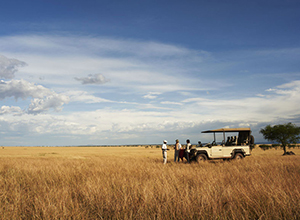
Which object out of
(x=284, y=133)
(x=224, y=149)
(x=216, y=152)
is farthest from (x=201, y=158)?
(x=284, y=133)

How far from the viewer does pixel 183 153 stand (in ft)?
61.7

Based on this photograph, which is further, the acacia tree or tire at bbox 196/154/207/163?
the acacia tree

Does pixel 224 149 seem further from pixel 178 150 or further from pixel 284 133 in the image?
pixel 284 133

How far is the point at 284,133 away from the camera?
1645 inches

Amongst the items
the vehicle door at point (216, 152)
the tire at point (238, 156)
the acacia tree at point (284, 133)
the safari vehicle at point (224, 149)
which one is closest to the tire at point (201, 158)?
the safari vehicle at point (224, 149)

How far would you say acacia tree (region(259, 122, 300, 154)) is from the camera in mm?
41406

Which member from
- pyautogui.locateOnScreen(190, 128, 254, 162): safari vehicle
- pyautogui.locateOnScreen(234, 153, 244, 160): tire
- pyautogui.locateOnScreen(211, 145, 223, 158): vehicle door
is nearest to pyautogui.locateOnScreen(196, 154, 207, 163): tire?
pyautogui.locateOnScreen(190, 128, 254, 162): safari vehicle

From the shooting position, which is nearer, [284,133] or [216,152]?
[216,152]

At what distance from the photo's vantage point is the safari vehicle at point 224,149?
1766 cm

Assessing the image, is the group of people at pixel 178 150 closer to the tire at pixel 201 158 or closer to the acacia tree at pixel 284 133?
the tire at pixel 201 158

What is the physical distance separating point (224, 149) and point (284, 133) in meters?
29.7

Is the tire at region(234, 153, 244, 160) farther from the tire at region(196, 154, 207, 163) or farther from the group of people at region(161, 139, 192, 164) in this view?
the group of people at region(161, 139, 192, 164)

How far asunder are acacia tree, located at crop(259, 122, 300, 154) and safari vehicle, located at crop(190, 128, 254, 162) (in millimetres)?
27093

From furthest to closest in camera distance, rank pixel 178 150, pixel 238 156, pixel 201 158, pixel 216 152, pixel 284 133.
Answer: pixel 284 133 → pixel 178 150 → pixel 238 156 → pixel 216 152 → pixel 201 158
